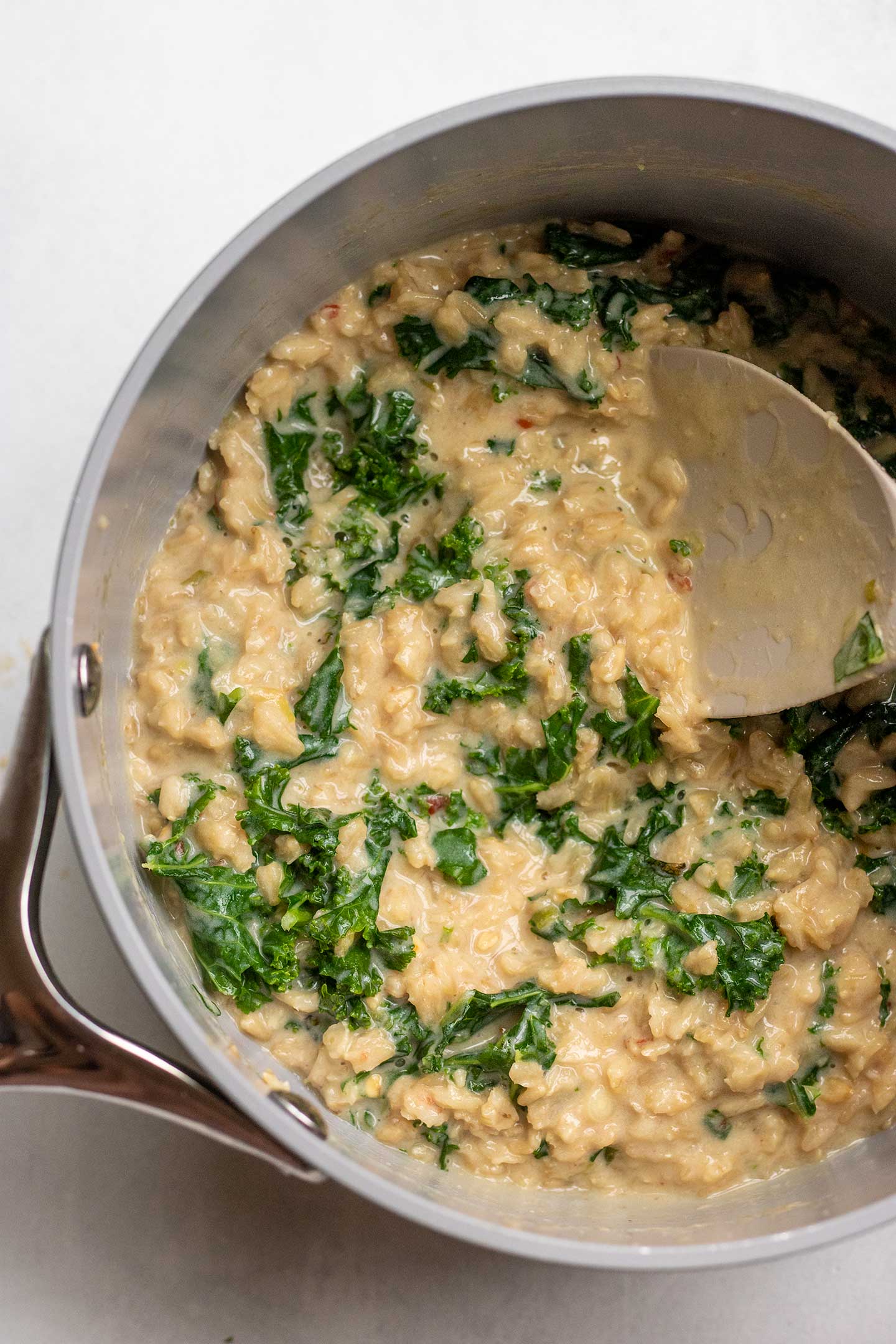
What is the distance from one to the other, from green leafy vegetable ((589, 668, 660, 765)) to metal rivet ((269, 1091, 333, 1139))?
49.7 inches

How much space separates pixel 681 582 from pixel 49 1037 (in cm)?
207

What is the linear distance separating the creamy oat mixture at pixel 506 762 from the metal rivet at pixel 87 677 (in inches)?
11.3

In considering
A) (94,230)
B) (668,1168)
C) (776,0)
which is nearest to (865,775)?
(668,1168)

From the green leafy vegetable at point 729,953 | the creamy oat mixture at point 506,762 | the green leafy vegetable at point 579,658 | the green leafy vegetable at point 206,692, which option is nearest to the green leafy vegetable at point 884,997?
the creamy oat mixture at point 506,762

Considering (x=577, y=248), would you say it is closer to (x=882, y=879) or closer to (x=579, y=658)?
(x=579, y=658)

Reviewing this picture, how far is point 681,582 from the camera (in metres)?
3.45

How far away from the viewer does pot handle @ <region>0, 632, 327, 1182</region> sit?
8.74 feet

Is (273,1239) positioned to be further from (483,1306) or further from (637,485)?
(637,485)

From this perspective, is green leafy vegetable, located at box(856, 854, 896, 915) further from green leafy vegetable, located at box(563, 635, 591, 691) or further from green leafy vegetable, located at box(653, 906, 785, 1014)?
green leafy vegetable, located at box(563, 635, 591, 691)

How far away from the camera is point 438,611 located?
3.34 meters

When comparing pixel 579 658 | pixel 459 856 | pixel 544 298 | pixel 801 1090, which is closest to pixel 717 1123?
pixel 801 1090

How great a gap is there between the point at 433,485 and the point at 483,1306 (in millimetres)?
2450

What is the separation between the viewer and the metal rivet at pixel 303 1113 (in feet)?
9.48

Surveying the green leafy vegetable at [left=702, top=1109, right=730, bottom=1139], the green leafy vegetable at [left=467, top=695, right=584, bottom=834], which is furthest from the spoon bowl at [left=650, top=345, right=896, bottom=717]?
the green leafy vegetable at [left=702, top=1109, right=730, bottom=1139]
